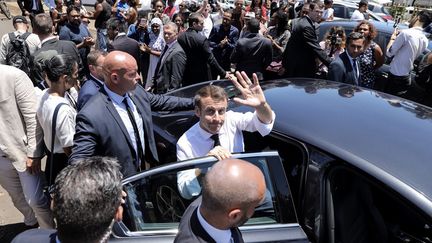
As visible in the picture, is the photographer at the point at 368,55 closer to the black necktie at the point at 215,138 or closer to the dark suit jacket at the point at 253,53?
the dark suit jacket at the point at 253,53

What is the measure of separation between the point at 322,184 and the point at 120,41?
4.01 m

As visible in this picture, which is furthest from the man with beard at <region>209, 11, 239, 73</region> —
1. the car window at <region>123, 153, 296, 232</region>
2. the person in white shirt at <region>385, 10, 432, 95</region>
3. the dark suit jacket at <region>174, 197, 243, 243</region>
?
the dark suit jacket at <region>174, 197, 243, 243</region>

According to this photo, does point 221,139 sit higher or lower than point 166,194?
higher

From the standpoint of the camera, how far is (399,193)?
1.74m

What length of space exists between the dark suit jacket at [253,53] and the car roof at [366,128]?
8.23 ft

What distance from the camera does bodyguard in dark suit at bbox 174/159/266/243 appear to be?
1.41 metres

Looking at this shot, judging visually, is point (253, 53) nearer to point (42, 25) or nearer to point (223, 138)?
point (42, 25)

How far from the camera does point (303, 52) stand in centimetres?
527

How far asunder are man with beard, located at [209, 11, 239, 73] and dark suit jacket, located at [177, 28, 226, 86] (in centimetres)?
171

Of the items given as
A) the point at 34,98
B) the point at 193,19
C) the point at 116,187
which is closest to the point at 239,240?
the point at 116,187

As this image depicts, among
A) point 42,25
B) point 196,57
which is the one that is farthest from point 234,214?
point 196,57

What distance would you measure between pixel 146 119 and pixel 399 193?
1.68 m

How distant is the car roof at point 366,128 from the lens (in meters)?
1.82

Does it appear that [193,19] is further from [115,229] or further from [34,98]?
[115,229]
